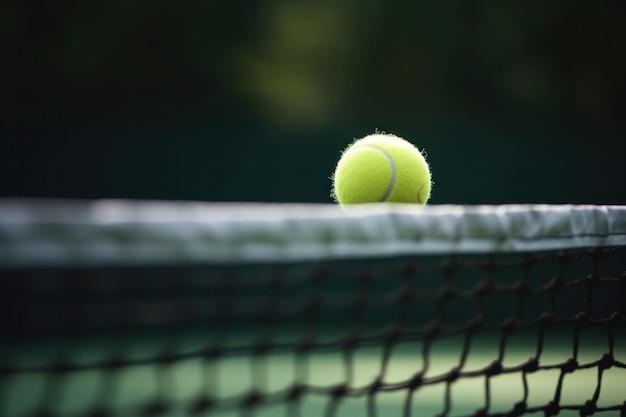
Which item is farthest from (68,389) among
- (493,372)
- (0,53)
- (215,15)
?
(215,15)

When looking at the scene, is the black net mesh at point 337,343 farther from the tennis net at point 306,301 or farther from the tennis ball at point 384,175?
the tennis ball at point 384,175

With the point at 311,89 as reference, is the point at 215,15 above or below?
above

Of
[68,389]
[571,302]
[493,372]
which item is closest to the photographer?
[493,372]

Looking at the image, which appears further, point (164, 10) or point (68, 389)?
point (164, 10)

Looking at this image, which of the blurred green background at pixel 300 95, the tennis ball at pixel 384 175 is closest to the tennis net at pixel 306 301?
the tennis ball at pixel 384 175

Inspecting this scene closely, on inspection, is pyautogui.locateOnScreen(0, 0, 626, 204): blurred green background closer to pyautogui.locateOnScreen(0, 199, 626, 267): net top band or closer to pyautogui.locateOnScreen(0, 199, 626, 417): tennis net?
pyautogui.locateOnScreen(0, 199, 626, 417): tennis net

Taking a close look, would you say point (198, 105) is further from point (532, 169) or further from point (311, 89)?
point (532, 169)

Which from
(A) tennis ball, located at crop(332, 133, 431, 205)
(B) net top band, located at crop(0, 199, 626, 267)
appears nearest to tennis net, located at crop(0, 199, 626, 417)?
(B) net top band, located at crop(0, 199, 626, 267)
